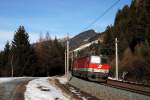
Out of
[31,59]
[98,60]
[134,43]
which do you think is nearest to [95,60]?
[98,60]

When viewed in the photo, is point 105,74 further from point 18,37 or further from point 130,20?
point 18,37

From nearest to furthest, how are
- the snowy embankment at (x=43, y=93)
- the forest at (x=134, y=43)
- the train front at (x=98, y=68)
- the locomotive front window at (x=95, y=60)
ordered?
the snowy embankment at (x=43, y=93)
the train front at (x=98, y=68)
the locomotive front window at (x=95, y=60)
the forest at (x=134, y=43)

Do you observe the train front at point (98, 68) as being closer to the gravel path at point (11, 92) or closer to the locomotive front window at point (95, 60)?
the locomotive front window at point (95, 60)

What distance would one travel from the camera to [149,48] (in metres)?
69.4

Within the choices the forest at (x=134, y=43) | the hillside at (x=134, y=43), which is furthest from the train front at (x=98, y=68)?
the hillside at (x=134, y=43)

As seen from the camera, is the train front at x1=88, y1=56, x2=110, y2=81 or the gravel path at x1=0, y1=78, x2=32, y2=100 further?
the train front at x1=88, y1=56, x2=110, y2=81

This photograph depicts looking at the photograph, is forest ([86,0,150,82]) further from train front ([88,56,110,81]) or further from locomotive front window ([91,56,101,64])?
locomotive front window ([91,56,101,64])

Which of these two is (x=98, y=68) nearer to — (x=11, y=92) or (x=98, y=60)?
(x=98, y=60)

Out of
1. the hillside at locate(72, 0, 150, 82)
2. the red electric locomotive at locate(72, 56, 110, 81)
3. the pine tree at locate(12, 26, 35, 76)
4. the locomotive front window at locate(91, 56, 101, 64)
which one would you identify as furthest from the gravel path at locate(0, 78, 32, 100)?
the pine tree at locate(12, 26, 35, 76)

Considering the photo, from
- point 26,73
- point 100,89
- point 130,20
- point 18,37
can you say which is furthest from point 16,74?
point 100,89

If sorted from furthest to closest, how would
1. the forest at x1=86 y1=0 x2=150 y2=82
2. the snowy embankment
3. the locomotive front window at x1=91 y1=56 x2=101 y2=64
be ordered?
the forest at x1=86 y1=0 x2=150 y2=82, the locomotive front window at x1=91 y1=56 x2=101 y2=64, the snowy embankment

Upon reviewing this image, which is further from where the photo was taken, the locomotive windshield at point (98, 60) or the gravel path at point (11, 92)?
the locomotive windshield at point (98, 60)

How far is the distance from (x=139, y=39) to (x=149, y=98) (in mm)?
72031

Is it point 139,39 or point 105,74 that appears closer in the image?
point 105,74
